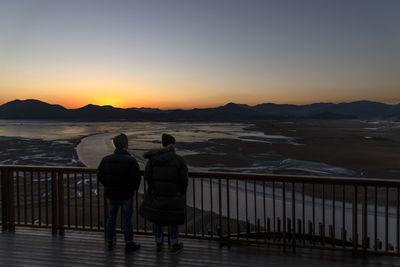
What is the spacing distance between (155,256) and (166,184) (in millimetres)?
1201

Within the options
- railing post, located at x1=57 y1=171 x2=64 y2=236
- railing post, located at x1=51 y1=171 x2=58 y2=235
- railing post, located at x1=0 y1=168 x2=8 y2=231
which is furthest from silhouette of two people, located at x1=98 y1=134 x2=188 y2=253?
railing post, located at x1=0 y1=168 x2=8 y2=231

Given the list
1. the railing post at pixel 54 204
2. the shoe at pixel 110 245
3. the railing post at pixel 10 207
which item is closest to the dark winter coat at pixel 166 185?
the shoe at pixel 110 245

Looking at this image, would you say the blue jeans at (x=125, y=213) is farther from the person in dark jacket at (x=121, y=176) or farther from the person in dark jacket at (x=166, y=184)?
the person in dark jacket at (x=166, y=184)

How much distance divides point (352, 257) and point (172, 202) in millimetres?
2754

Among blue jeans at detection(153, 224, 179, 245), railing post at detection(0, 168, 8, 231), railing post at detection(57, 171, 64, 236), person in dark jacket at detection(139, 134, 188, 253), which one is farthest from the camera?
railing post at detection(0, 168, 8, 231)

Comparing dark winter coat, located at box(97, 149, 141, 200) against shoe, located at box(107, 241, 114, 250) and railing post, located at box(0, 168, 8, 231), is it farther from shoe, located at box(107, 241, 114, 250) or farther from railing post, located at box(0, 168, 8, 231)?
railing post, located at box(0, 168, 8, 231)

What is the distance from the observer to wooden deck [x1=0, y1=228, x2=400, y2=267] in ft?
13.9

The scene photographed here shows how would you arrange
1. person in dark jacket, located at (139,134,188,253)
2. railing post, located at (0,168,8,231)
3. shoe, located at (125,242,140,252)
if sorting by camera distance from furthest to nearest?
1. railing post, located at (0,168,8,231)
2. shoe, located at (125,242,140,252)
3. person in dark jacket, located at (139,134,188,253)

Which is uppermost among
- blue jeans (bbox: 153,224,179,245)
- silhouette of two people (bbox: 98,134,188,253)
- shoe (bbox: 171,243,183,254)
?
silhouette of two people (bbox: 98,134,188,253)

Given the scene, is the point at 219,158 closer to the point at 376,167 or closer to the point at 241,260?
the point at 376,167

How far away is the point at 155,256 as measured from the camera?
447 cm

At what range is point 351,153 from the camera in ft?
106

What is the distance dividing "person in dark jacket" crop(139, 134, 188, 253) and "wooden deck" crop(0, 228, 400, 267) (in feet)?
2.21

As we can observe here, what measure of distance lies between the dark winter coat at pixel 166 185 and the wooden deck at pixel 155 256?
69cm
